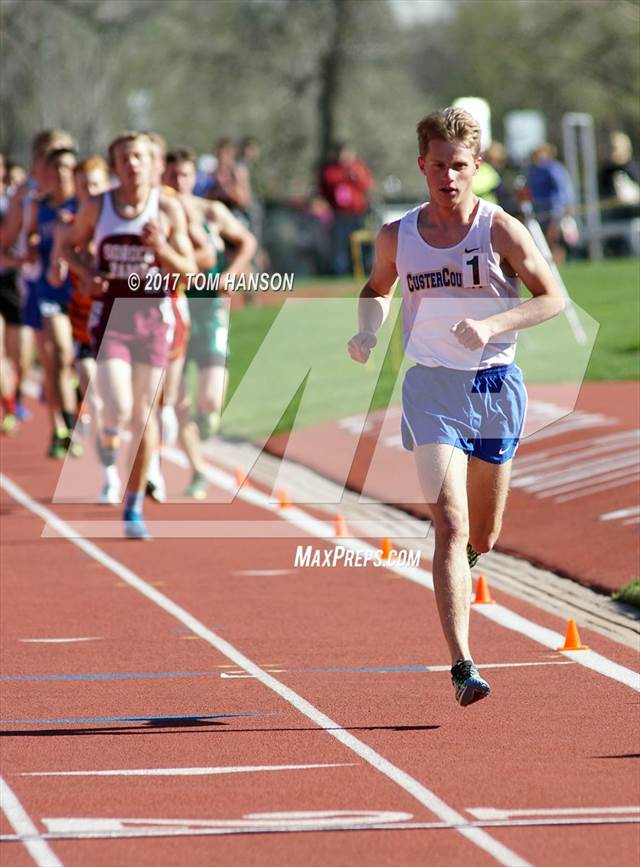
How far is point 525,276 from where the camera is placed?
7398 mm

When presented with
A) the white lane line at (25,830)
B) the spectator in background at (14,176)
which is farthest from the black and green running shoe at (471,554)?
the spectator in background at (14,176)

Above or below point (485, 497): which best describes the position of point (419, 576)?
below

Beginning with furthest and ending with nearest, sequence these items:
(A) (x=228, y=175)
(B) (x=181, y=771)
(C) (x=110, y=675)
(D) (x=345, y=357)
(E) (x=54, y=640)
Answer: (A) (x=228, y=175) < (D) (x=345, y=357) < (E) (x=54, y=640) < (C) (x=110, y=675) < (B) (x=181, y=771)

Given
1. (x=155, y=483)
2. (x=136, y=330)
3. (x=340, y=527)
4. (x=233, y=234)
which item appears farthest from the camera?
(x=155, y=483)

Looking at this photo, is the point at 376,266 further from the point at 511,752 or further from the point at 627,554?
the point at 627,554

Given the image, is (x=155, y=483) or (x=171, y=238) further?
(x=155, y=483)

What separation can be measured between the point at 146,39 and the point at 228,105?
4.04 m

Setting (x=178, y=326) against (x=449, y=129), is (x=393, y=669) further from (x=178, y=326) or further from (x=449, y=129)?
(x=178, y=326)

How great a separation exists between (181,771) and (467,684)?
1118 mm

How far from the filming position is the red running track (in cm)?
572

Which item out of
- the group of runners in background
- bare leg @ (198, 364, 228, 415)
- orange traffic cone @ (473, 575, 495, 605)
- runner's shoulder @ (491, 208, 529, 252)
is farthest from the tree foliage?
runner's shoulder @ (491, 208, 529, 252)

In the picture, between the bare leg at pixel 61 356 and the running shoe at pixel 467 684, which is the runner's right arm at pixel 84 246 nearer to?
the bare leg at pixel 61 356

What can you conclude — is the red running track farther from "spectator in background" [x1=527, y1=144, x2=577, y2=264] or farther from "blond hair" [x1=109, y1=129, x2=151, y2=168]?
"spectator in background" [x1=527, y1=144, x2=577, y2=264]

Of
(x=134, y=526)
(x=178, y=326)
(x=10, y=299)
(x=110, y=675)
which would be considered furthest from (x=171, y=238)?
(x=10, y=299)
